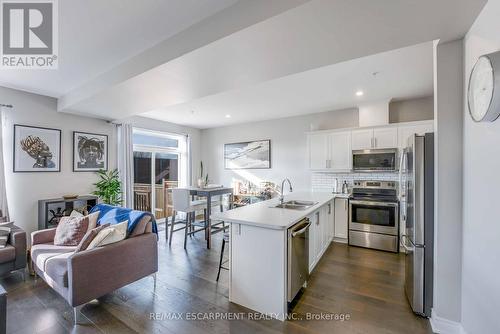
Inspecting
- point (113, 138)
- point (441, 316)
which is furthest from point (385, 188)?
point (113, 138)

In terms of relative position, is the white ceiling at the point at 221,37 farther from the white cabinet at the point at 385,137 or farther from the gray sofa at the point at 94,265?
the gray sofa at the point at 94,265

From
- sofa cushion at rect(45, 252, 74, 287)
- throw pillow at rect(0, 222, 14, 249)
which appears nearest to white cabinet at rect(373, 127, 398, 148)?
sofa cushion at rect(45, 252, 74, 287)

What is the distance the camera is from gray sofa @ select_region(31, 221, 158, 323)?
6.44 feet

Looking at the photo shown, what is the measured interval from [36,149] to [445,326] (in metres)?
5.56

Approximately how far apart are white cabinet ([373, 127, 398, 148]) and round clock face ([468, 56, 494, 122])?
238 centimetres

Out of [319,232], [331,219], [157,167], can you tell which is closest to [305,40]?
[319,232]

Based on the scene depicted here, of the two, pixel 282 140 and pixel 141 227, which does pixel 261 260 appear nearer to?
pixel 141 227

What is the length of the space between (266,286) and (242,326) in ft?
1.24

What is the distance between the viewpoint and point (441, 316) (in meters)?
1.82

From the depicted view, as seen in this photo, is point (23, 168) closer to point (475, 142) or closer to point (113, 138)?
point (113, 138)

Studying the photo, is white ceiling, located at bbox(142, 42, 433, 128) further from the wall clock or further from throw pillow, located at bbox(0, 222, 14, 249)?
throw pillow, located at bbox(0, 222, 14, 249)

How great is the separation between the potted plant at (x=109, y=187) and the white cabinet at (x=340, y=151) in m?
4.24

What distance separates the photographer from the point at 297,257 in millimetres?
2191

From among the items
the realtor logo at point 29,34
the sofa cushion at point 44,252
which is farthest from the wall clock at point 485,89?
the sofa cushion at point 44,252
